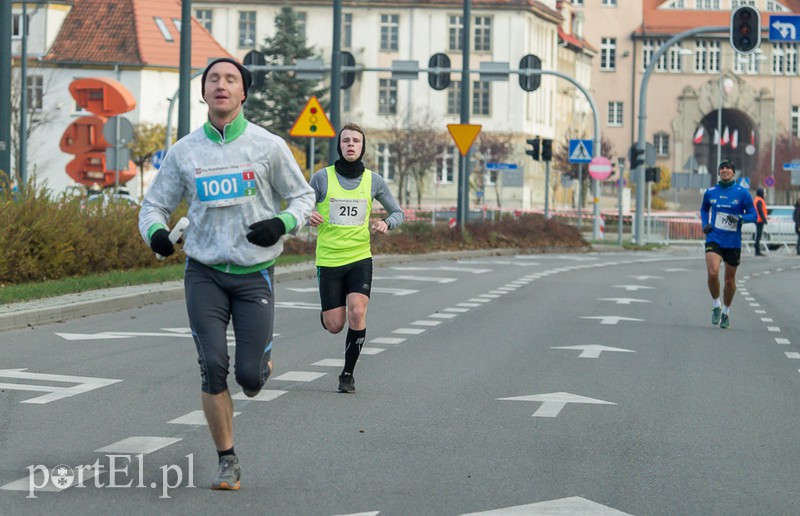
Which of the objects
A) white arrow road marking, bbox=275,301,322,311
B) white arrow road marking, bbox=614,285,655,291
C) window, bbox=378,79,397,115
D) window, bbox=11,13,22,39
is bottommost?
white arrow road marking, bbox=614,285,655,291

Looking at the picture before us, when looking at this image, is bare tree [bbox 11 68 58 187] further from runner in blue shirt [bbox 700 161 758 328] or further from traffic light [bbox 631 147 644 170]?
runner in blue shirt [bbox 700 161 758 328]

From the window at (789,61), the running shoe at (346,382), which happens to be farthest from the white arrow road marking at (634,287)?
the window at (789,61)

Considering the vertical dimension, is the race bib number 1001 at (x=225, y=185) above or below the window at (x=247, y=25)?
below

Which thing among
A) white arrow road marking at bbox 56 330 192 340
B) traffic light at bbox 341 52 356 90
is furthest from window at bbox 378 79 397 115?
white arrow road marking at bbox 56 330 192 340

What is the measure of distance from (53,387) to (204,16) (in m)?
89.4

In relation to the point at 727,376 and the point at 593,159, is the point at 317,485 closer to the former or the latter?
the point at 727,376

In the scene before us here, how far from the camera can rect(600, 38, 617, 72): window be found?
4914 inches

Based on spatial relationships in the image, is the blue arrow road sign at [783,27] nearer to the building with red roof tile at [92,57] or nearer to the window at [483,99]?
the building with red roof tile at [92,57]

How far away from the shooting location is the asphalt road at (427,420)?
7.41m

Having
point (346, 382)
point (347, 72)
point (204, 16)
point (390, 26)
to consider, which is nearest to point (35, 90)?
point (204, 16)

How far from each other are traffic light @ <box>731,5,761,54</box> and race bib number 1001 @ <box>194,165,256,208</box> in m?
25.9

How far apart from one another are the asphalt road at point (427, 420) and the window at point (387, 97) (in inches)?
3113

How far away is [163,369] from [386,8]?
8602 cm

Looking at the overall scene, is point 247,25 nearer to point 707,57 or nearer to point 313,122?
point 707,57
